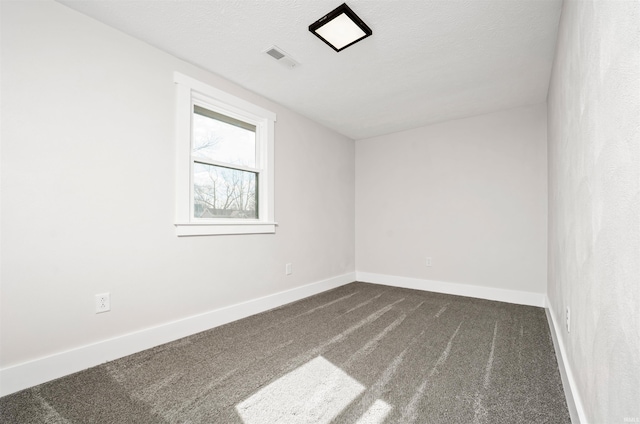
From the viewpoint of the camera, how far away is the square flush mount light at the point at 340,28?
1900 millimetres

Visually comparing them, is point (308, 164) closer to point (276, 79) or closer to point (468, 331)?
point (276, 79)

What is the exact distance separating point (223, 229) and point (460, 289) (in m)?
3.06

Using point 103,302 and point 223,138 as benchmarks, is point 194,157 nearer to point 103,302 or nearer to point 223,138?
point 223,138

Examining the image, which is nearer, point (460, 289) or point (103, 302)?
point (103, 302)

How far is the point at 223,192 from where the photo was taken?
2.88 meters

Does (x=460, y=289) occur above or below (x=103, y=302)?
below

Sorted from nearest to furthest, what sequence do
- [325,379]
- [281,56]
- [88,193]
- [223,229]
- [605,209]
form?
[605,209], [325,379], [88,193], [281,56], [223,229]

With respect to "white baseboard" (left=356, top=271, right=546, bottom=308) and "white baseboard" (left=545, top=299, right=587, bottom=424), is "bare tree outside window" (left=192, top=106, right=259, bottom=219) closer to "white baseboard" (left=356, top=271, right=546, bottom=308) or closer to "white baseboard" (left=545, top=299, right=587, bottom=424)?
"white baseboard" (left=356, top=271, right=546, bottom=308)

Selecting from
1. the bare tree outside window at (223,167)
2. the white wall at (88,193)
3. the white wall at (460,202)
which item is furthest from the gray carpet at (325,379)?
the bare tree outside window at (223,167)

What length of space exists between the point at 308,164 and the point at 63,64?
8.17 ft

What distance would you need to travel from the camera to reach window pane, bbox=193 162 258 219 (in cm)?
267

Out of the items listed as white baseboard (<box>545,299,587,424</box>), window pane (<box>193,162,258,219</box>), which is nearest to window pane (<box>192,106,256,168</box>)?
window pane (<box>193,162,258,219</box>)

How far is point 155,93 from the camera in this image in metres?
2.30

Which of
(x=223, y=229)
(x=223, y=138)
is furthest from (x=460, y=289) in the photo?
(x=223, y=138)
